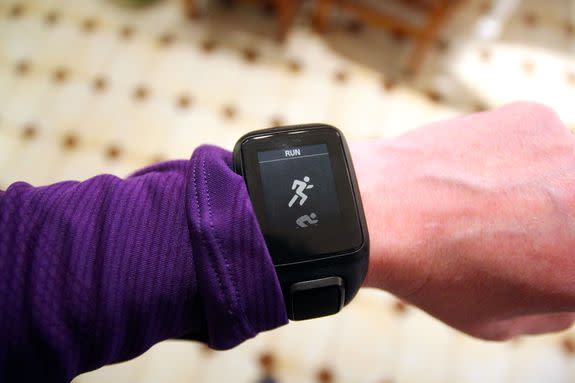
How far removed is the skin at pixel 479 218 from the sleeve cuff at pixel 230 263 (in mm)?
214

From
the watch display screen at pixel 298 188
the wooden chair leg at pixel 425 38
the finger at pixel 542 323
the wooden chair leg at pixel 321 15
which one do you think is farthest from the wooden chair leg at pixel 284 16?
the finger at pixel 542 323

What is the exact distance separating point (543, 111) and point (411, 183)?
288mm

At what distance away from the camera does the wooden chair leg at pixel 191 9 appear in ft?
6.45

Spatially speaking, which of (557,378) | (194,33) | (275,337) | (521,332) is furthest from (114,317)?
(194,33)

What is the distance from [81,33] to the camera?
1951 millimetres

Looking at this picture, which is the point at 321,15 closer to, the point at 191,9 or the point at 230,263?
the point at 191,9

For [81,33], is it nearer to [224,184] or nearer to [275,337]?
[275,337]

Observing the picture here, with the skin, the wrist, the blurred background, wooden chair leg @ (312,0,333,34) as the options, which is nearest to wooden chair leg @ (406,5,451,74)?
the blurred background

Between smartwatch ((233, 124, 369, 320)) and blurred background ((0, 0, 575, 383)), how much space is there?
0.92 meters

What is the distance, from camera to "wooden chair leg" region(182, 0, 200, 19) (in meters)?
1.96

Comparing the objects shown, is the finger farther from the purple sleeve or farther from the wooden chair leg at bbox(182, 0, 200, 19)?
the wooden chair leg at bbox(182, 0, 200, 19)

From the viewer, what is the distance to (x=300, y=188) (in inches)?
23.9

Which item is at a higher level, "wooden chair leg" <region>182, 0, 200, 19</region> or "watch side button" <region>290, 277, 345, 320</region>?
"wooden chair leg" <region>182, 0, 200, 19</region>

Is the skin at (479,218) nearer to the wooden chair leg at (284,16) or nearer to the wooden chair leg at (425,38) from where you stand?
the wooden chair leg at (425,38)
